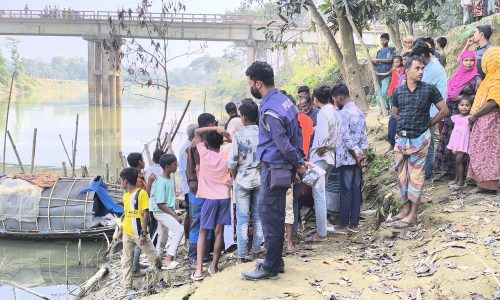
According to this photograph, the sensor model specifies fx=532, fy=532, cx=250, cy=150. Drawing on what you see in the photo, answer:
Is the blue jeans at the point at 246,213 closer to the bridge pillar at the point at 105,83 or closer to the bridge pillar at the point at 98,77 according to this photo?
the bridge pillar at the point at 98,77

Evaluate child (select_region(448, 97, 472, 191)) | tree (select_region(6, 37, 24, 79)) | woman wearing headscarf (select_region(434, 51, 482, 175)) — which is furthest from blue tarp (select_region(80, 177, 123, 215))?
tree (select_region(6, 37, 24, 79))

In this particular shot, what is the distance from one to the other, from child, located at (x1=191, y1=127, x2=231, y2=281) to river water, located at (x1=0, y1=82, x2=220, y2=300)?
337cm

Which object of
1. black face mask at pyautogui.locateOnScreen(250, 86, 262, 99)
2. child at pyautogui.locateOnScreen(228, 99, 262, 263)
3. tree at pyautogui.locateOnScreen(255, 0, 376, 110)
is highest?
tree at pyautogui.locateOnScreen(255, 0, 376, 110)

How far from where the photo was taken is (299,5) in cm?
1101

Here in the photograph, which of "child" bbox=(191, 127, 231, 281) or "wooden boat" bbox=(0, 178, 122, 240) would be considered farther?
"wooden boat" bbox=(0, 178, 122, 240)

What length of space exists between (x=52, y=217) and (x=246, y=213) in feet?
20.2

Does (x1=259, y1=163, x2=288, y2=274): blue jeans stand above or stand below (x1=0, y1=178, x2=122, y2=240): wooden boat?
above

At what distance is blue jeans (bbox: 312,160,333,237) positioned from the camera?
5.30 m

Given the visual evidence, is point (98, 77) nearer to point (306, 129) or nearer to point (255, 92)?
point (306, 129)

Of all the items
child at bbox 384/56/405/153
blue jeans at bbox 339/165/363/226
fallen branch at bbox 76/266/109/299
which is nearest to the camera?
blue jeans at bbox 339/165/363/226

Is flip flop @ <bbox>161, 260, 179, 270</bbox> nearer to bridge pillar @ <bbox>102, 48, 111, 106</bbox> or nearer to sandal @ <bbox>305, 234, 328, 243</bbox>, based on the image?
sandal @ <bbox>305, 234, 328, 243</bbox>

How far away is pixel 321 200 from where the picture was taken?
5336 mm

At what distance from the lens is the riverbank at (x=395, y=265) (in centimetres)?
394

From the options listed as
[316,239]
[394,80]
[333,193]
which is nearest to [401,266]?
[316,239]
